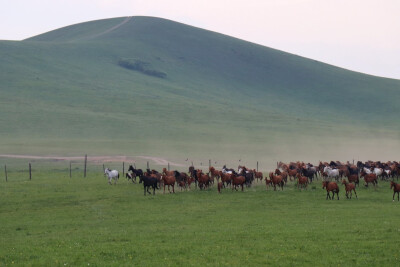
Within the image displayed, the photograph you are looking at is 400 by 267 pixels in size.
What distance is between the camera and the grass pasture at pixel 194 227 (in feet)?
56.9

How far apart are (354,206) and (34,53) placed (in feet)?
370

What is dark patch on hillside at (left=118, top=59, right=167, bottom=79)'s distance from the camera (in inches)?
5285

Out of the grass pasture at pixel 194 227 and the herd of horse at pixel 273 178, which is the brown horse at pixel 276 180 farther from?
the grass pasture at pixel 194 227

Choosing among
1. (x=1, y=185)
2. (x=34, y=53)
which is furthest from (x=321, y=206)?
(x=34, y=53)

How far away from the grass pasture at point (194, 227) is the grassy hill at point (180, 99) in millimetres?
33234

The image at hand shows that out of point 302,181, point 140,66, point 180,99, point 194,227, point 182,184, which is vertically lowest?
point 194,227

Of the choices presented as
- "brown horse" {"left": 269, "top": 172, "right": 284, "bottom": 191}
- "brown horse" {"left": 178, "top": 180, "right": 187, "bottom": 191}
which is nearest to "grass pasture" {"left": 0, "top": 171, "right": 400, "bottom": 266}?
"brown horse" {"left": 269, "top": 172, "right": 284, "bottom": 191}

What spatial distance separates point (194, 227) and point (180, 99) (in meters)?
91.0

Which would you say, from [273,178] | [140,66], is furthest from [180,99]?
[273,178]

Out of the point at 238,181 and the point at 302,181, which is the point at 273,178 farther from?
the point at 238,181

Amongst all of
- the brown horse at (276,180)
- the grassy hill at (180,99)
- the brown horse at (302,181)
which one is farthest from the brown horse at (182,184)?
the grassy hill at (180,99)

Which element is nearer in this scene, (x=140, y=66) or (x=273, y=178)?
(x=273, y=178)

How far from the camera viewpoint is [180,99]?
4449 inches

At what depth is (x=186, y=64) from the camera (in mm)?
148375
